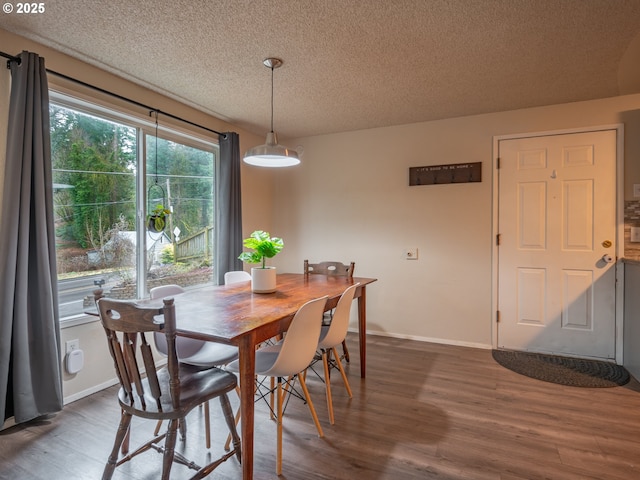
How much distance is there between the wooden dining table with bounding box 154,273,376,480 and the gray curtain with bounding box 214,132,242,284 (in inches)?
39.9

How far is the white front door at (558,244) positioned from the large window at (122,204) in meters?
3.11

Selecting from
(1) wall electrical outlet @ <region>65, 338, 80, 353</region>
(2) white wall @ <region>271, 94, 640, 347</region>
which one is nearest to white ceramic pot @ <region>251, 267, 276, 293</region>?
(1) wall electrical outlet @ <region>65, 338, 80, 353</region>

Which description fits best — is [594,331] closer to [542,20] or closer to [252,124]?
[542,20]

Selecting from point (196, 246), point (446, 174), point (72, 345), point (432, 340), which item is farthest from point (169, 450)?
point (446, 174)

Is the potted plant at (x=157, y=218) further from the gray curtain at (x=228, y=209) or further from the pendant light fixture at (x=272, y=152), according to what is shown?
the pendant light fixture at (x=272, y=152)

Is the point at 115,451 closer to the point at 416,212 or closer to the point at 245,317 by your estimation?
the point at 245,317

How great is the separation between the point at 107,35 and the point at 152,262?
177 cm

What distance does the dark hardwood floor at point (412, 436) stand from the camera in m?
1.77

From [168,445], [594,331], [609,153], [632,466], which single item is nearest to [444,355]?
[594,331]

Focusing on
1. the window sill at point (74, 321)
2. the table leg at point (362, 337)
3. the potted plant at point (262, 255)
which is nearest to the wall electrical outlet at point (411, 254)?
the table leg at point (362, 337)

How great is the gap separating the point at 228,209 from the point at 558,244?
324 centimetres

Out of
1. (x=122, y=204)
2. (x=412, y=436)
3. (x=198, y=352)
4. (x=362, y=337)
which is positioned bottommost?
(x=412, y=436)

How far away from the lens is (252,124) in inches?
A: 159

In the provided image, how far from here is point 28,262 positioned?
2.15 m
